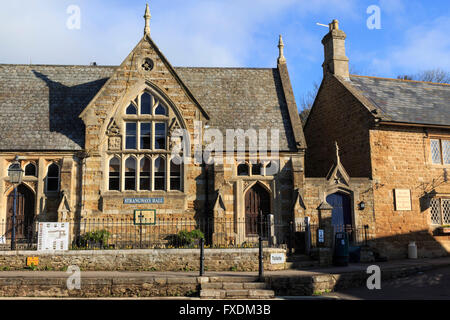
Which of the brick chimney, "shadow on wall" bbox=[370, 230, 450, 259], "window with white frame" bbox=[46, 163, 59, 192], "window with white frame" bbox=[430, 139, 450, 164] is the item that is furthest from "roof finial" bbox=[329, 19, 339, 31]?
"window with white frame" bbox=[46, 163, 59, 192]

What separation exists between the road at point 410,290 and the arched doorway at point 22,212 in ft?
44.4

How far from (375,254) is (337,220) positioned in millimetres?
2287

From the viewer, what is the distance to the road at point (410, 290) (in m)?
11.7

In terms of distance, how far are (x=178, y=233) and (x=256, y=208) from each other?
3968mm

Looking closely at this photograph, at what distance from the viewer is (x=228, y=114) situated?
68.5 feet

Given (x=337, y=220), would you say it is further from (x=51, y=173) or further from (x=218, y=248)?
(x=51, y=173)

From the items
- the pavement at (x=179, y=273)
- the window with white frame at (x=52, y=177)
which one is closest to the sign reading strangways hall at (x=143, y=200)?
the window with white frame at (x=52, y=177)

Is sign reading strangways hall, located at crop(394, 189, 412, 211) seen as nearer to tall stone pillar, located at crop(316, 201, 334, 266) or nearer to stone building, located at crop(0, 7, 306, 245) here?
stone building, located at crop(0, 7, 306, 245)

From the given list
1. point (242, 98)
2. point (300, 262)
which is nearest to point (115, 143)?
point (242, 98)

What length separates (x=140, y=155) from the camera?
1927cm

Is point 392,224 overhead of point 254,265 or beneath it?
overhead
